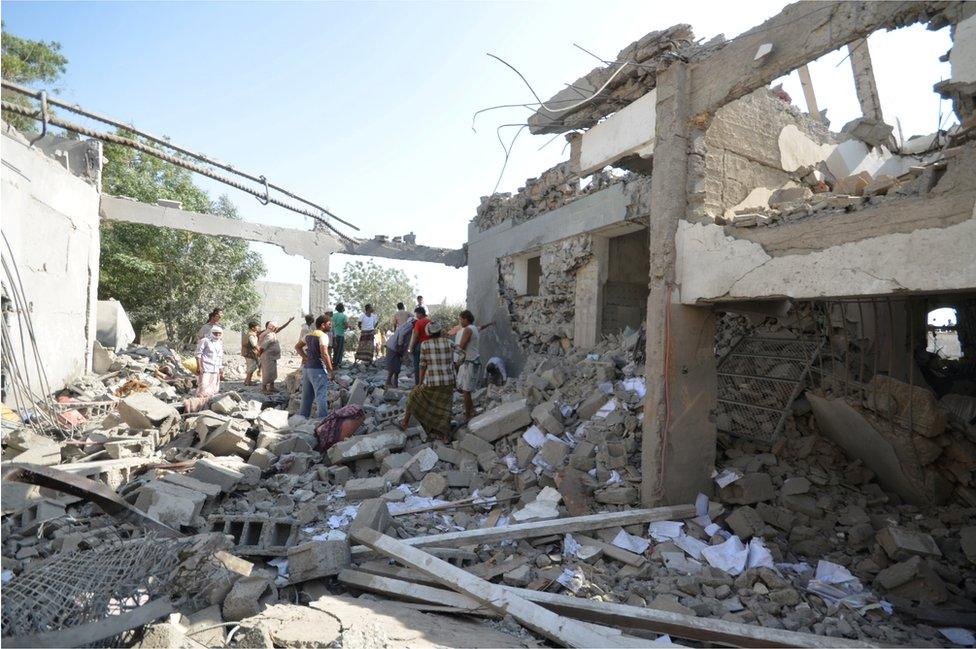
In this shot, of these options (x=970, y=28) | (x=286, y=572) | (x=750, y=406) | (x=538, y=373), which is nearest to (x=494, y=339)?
(x=538, y=373)

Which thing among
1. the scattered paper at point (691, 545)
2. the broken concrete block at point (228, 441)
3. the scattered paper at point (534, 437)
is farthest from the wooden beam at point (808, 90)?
the broken concrete block at point (228, 441)

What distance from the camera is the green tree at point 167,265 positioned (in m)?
15.4

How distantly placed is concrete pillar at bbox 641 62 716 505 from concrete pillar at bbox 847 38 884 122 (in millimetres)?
7124

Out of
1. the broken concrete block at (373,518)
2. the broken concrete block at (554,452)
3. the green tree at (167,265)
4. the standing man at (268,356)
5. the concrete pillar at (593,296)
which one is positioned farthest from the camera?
the green tree at (167,265)

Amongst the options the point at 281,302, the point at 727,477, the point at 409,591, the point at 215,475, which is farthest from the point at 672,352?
the point at 281,302

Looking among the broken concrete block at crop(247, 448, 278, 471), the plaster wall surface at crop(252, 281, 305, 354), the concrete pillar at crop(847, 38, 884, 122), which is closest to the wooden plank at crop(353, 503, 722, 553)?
the broken concrete block at crop(247, 448, 278, 471)

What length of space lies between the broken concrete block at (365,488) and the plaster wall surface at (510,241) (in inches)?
203

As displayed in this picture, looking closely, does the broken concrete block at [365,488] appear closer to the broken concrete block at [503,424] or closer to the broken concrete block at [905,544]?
the broken concrete block at [503,424]

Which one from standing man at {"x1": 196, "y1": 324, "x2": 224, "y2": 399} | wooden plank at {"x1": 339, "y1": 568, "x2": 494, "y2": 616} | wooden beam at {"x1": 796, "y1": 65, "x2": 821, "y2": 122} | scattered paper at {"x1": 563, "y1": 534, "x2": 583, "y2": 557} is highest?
wooden beam at {"x1": 796, "y1": 65, "x2": 821, "y2": 122}

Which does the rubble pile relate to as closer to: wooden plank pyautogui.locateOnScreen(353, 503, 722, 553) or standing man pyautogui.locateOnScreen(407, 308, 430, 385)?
wooden plank pyautogui.locateOnScreen(353, 503, 722, 553)

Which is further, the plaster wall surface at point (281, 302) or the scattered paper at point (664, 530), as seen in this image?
the plaster wall surface at point (281, 302)

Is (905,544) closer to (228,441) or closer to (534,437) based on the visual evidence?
(534,437)

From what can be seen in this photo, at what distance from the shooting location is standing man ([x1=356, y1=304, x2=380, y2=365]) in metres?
12.8

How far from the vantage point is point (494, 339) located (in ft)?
37.3
